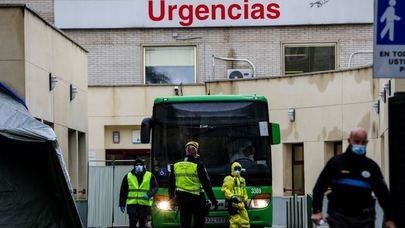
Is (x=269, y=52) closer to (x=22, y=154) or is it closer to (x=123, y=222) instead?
(x=123, y=222)

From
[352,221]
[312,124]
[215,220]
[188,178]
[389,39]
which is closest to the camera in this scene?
[352,221]

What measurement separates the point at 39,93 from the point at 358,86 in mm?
9911

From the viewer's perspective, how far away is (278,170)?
28.1 meters

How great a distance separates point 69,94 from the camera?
22344 mm

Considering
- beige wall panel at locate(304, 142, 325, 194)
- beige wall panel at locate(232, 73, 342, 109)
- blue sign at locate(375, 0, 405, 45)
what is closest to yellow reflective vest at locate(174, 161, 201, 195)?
blue sign at locate(375, 0, 405, 45)

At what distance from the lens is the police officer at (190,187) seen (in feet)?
51.4

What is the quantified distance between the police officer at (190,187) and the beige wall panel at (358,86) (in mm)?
9945

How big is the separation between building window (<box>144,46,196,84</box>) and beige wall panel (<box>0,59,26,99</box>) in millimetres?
14731

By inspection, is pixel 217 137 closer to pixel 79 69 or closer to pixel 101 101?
pixel 79 69

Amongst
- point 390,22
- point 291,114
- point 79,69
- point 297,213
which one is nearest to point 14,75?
point 79,69

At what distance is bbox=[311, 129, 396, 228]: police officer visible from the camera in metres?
9.84

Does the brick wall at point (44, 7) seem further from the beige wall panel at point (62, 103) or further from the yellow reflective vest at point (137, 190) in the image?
the yellow reflective vest at point (137, 190)

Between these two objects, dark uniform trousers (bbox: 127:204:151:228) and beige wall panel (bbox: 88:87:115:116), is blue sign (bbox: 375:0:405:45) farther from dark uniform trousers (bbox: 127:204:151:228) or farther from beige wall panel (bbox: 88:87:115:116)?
beige wall panel (bbox: 88:87:115:116)

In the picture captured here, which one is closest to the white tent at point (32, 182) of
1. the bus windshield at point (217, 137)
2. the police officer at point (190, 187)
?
the police officer at point (190, 187)
